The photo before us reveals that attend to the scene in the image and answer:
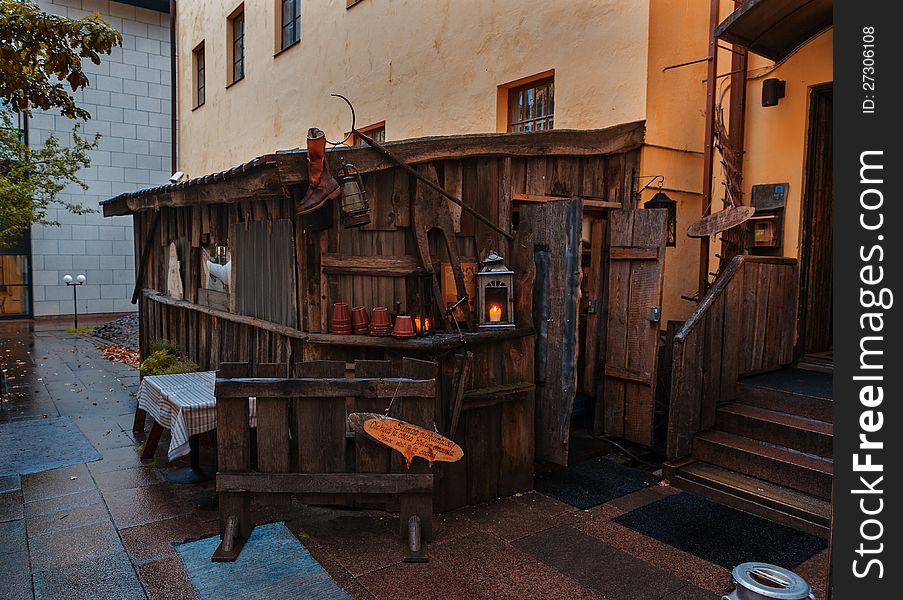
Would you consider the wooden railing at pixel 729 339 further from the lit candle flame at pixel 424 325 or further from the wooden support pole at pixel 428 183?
the lit candle flame at pixel 424 325

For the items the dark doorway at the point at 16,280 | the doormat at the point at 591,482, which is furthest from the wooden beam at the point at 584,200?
the dark doorway at the point at 16,280

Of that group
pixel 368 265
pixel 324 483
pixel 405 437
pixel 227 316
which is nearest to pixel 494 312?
pixel 368 265

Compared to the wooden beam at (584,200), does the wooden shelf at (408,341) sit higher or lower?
lower

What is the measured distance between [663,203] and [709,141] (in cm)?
114

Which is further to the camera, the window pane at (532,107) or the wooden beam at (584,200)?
the window pane at (532,107)

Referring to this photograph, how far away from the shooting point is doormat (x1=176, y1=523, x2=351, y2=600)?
360cm

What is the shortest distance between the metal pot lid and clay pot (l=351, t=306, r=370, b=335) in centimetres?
327

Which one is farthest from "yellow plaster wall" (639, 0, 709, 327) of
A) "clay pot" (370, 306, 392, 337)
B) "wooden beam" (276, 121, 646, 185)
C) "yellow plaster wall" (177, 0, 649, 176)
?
"clay pot" (370, 306, 392, 337)

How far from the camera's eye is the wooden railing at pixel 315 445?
161 inches

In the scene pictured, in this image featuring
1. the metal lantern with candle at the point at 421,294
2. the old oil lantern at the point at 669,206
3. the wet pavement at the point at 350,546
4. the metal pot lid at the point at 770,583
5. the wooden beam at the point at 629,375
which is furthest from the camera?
the old oil lantern at the point at 669,206

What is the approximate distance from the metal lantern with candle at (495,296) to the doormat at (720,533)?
70.9 inches

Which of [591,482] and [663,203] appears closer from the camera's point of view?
[591,482]

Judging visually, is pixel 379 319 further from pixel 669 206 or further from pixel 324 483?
pixel 669 206

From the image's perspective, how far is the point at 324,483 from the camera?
4117mm
